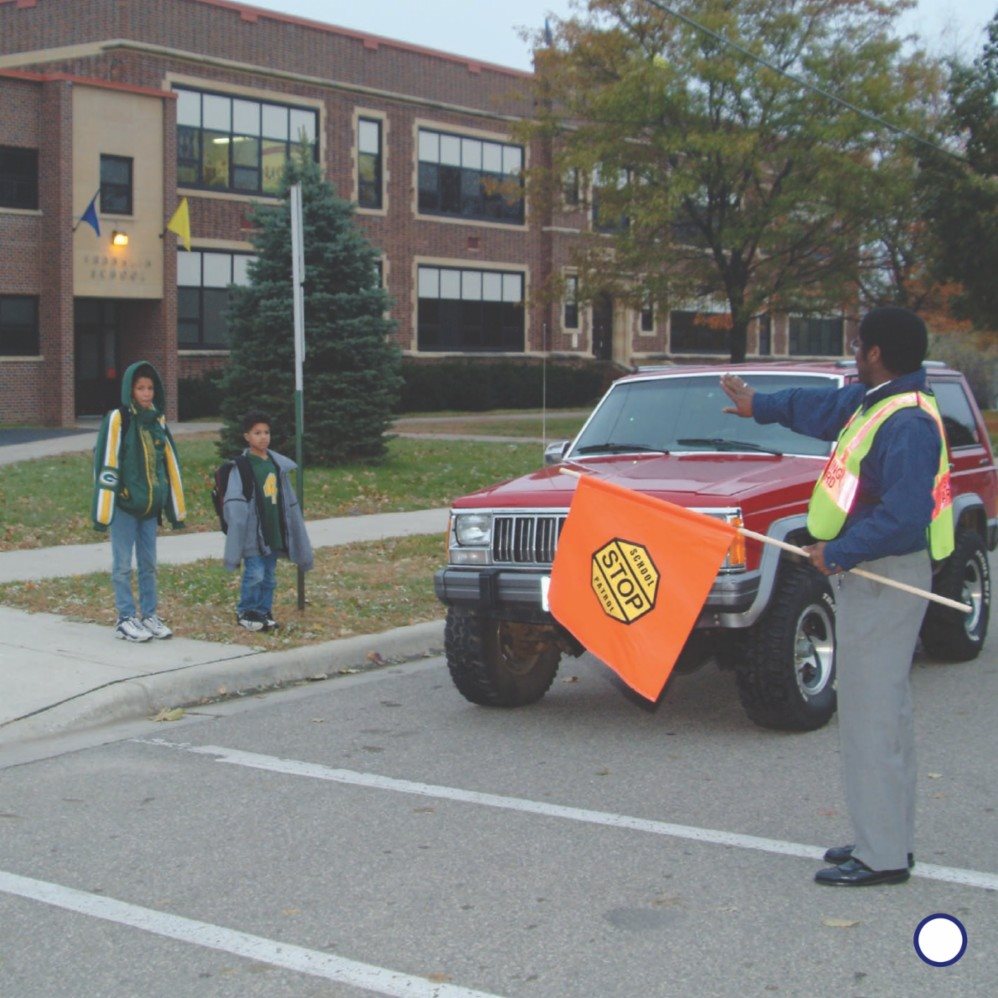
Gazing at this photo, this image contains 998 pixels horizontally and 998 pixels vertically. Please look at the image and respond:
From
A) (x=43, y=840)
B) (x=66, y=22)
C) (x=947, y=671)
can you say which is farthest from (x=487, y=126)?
(x=43, y=840)

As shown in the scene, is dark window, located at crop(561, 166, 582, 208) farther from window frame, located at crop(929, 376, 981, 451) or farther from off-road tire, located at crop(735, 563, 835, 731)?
off-road tire, located at crop(735, 563, 835, 731)

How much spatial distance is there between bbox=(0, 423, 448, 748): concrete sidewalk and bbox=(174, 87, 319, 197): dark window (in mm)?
24352

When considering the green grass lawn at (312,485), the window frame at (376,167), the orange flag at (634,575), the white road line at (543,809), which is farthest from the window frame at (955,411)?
the window frame at (376,167)

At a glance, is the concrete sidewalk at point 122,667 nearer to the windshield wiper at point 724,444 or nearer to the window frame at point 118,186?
the windshield wiper at point 724,444

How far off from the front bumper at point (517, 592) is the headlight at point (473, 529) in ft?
0.51

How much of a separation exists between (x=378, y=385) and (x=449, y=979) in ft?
54.2

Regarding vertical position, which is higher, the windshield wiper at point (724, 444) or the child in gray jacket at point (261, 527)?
the windshield wiper at point (724, 444)

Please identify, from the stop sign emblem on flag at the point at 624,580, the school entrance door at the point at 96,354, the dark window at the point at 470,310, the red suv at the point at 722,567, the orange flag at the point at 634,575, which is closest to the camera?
the orange flag at the point at 634,575

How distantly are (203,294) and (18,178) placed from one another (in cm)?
530

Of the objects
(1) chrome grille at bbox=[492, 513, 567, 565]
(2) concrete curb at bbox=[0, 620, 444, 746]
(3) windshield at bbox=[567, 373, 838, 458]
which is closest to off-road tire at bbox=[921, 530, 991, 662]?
(3) windshield at bbox=[567, 373, 838, 458]

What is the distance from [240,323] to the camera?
67.5 feet

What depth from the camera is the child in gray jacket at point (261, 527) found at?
9.49m

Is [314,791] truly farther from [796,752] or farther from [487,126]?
[487,126]

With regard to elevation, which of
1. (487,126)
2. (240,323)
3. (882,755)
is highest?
(487,126)
